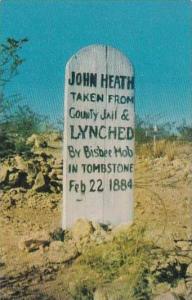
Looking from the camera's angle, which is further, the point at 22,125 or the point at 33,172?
the point at 33,172

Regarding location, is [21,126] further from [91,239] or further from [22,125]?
[91,239]

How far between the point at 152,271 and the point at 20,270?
0.62m

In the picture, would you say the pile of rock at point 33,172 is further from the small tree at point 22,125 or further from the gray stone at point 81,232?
the gray stone at point 81,232

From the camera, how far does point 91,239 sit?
4168mm

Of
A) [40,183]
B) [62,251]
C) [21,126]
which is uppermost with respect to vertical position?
[21,126]

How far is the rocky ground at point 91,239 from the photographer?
4027 mm

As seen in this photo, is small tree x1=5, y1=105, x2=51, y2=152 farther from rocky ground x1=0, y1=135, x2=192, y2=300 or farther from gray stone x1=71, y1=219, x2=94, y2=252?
gray stone x1=71, y1=219, x2=94, y2=252

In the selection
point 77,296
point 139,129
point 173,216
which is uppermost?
point 139,129

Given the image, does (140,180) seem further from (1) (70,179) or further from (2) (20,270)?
(2) (20,270)

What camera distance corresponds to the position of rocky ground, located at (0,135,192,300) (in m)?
4.03

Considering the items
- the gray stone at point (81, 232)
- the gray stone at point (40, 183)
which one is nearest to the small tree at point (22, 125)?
the gray stone at point (40, 183)

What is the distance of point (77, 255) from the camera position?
4.15 m

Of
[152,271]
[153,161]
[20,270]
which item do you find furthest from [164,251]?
[20,270]

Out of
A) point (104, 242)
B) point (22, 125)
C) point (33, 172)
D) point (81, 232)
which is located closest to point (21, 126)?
point (22, 125)
